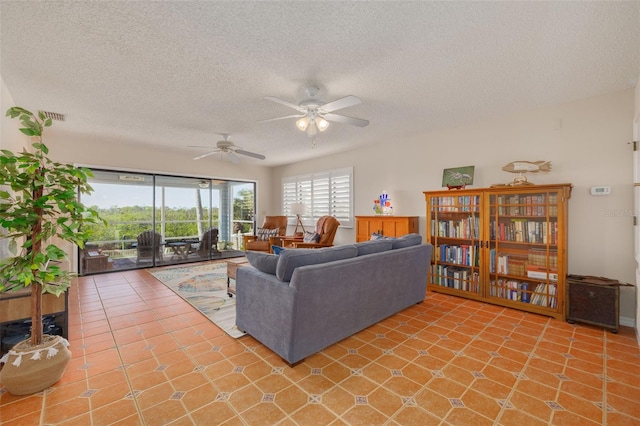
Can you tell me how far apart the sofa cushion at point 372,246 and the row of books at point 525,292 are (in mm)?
1723

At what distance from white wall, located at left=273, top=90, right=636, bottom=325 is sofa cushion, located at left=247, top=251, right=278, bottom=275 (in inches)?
134

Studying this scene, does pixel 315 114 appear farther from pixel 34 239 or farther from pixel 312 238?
pixel 312 238

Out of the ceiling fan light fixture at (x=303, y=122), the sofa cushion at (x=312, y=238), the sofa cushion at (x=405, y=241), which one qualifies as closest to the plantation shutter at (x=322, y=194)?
the sofa cushion at (x=312, y=238)

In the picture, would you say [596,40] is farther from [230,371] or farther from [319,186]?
[319,186]

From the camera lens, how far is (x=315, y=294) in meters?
2.35

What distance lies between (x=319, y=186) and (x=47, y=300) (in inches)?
209

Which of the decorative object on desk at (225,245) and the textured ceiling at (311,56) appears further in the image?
the decorative object on desk at (225,245)

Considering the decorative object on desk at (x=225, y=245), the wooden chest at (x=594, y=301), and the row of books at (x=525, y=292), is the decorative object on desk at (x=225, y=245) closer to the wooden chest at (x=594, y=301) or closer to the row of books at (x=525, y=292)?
the row of books at (x=525, y=292)

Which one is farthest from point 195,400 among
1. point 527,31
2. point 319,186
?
point 319,186

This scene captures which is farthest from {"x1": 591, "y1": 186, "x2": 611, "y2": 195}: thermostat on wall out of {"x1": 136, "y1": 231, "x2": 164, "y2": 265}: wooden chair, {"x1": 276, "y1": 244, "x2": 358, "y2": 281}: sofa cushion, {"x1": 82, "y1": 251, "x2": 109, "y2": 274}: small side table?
{"x1": 82, "y1": 251, "x2": 109, "y2": 274}: small side table

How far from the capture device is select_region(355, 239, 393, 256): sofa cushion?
117 inches

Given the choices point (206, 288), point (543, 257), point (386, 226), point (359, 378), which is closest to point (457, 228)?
point (543, 257)

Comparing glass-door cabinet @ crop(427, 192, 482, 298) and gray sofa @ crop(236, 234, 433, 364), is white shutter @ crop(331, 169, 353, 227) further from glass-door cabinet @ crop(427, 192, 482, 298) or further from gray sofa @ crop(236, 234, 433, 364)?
gray sofa @ crop(236, 234, 433, 364)

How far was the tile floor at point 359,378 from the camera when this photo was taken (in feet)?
5.77
